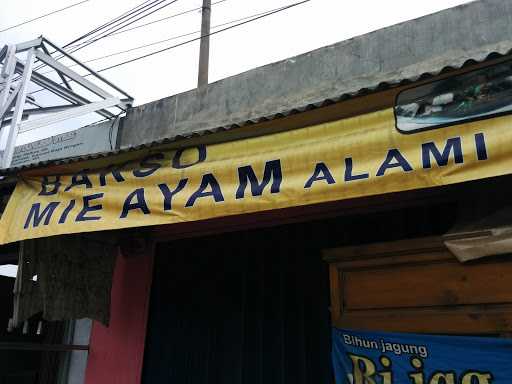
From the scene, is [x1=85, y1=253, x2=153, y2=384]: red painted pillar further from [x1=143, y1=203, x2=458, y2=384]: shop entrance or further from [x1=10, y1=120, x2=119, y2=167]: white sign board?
[x1=10, y1=120, x2=119, y2=167]: white sign board

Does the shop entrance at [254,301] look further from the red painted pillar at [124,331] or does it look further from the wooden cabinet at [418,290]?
the wooden cabinet at [418,290]

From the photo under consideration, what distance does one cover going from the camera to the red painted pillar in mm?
4477

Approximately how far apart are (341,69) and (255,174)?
7.95ft

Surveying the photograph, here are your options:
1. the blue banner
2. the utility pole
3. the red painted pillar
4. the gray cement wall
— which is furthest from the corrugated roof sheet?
the utility pole

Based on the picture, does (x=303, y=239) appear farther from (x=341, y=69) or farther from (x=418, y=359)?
(x=341, y=69)

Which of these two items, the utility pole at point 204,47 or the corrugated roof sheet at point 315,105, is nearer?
the corrugated roof sheet at point 315,105

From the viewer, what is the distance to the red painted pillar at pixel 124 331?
4477 millimetres

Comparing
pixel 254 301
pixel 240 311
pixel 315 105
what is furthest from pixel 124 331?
pixel 315 105

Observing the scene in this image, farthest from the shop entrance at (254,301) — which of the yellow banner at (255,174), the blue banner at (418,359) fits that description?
the yellow banner at (255,174)

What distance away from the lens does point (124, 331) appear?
15.1 feet

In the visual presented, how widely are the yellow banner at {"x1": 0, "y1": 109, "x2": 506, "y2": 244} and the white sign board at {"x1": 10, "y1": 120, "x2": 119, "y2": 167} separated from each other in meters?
2.69

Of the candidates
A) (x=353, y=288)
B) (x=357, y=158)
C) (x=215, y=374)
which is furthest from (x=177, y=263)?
(x=357, y=158)

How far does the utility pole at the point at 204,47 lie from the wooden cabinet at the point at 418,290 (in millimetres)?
8679

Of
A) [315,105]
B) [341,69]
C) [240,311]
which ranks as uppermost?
[341,69]
